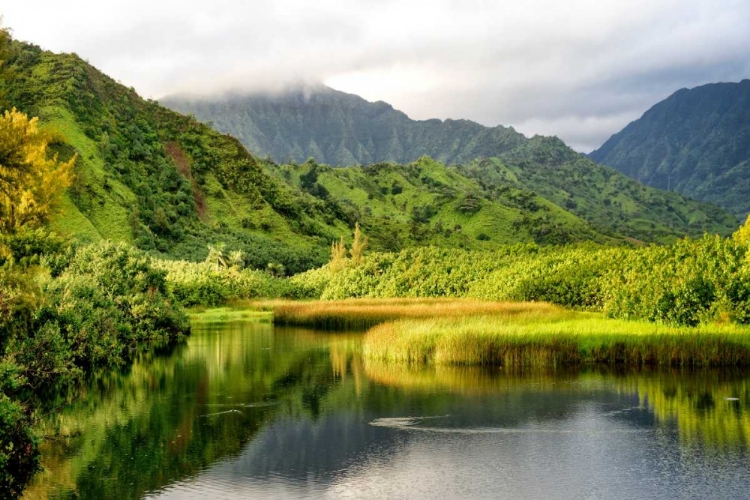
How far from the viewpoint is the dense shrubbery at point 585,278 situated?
35.7m

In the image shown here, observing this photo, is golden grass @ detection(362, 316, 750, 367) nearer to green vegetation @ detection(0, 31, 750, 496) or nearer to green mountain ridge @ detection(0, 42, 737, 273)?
green vegetation @ detection(0, 31, 750, 496)

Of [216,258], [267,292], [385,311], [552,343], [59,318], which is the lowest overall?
[552,343]

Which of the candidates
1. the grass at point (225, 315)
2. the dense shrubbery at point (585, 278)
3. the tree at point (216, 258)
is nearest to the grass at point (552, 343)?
the dense shrubbery at point (585, 278)

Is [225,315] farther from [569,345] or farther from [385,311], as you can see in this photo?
[569,345]

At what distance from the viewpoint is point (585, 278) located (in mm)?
51312

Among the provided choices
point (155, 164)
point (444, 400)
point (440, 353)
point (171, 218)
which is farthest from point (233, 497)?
point (155, 164)

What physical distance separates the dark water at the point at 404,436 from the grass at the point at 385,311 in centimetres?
1307

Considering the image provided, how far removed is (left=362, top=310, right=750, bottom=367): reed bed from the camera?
31.7 m

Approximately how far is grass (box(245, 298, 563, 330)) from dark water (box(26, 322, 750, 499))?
42.9 feet

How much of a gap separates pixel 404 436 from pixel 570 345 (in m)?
15.0

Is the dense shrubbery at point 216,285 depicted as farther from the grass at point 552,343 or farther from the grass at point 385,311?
the grass at point 552,343

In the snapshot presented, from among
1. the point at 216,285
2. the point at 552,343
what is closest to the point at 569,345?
the point at 552,343

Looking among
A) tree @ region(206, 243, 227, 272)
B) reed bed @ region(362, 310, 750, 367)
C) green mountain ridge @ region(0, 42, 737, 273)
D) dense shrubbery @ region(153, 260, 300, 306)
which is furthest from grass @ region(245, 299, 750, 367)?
green mountain ridge @ region(0, 42, 737, 273)

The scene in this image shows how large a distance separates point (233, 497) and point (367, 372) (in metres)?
16.9
